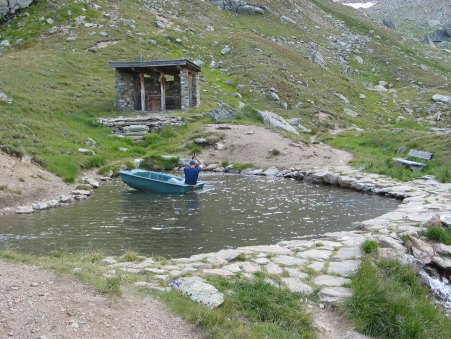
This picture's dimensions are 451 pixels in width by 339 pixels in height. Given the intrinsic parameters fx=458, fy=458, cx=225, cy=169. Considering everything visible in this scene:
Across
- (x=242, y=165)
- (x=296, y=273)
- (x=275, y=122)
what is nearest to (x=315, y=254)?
(x=296, y=273)

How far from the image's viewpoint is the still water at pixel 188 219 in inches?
423

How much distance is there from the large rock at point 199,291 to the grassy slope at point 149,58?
12777mm

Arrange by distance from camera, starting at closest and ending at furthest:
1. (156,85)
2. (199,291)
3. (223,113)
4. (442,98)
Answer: (199,291), (223,113), (156,85), (442,98)

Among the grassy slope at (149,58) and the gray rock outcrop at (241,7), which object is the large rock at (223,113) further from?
the gray rock outcrop at (241,7)

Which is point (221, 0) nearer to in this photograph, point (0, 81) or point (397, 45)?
point (397, 45)

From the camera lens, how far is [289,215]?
13.5m

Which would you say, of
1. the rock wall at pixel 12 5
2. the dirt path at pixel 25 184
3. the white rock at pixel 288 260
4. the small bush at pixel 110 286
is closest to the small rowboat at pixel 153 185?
the dirt path at pixel 25 184

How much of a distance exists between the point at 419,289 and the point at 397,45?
70395 mm

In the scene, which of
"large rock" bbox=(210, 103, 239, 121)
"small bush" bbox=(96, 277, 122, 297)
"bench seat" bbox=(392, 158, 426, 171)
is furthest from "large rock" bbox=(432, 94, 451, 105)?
"small bush" bbox=(96, 277, 122, 297)

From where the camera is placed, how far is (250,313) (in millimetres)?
6082

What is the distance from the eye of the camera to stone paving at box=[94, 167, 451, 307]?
274 inches

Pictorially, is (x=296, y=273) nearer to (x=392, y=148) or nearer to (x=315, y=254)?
(x=315, y=254)

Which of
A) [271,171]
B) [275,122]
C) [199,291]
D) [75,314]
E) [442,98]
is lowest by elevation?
[271,171]

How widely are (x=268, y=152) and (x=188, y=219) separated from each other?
38.7 feet
